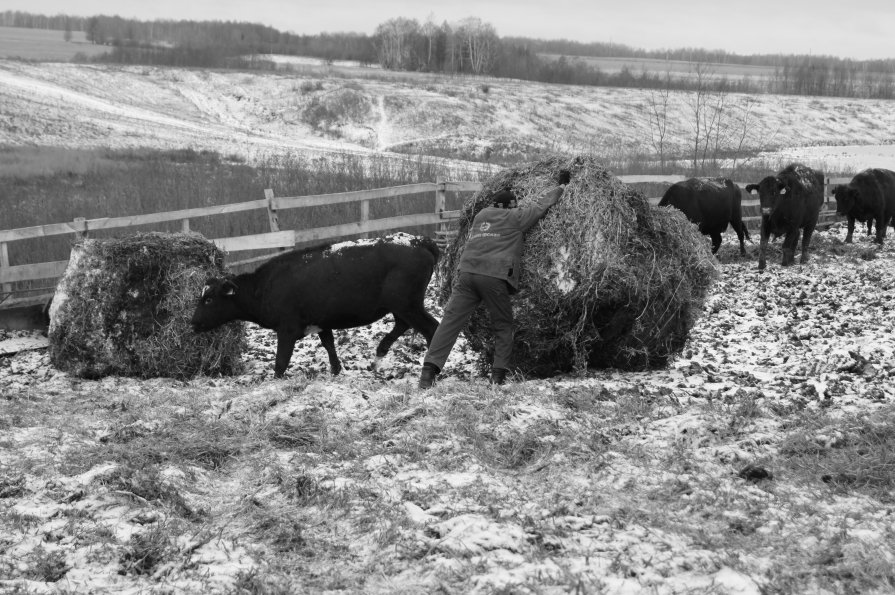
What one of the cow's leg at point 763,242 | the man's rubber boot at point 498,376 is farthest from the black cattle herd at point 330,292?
the cow's leg at point 763,242

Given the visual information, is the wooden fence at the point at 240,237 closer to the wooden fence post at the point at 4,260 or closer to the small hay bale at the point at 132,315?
the wooden fence post at the point at 4,260

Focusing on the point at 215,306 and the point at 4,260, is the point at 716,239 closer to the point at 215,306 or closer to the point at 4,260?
the point at 215,306

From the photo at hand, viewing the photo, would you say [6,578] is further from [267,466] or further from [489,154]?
[489,154]

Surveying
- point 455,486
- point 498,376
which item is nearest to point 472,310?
point 498,376

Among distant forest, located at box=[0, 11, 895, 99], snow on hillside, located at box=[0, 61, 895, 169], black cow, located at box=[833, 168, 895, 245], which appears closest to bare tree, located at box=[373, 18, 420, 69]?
distant forest, located at box=[0, 11, 895, 99]

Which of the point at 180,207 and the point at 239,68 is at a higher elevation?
the point at 239,68

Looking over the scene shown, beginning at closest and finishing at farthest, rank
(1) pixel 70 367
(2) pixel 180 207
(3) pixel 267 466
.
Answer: (3) pixel 267 466, (1) pixel 70 367, (2) pixel 180 207

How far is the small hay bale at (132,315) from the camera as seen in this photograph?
32.2 feet

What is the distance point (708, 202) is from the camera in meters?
16.8

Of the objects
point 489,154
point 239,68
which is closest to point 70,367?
point 489,154

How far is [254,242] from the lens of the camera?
44.5 ft

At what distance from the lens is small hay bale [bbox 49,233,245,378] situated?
9828 millimetres

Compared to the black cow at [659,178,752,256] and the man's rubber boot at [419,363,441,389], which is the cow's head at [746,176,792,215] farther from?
the man's rubber boot at [419,363,441,389]

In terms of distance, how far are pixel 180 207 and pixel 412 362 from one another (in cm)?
1049
